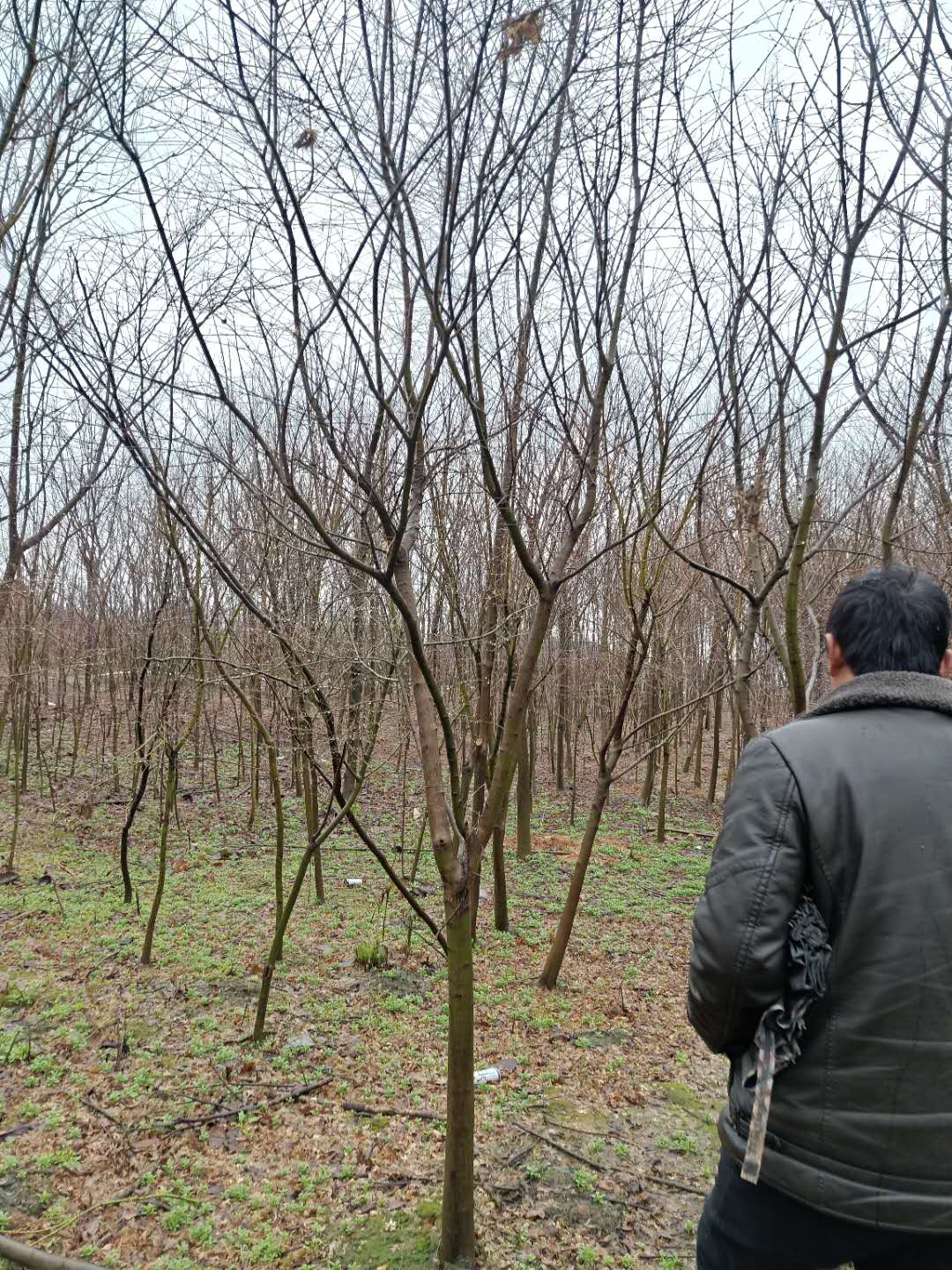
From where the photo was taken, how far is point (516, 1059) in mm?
3707

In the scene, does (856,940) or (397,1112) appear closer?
(856,940)

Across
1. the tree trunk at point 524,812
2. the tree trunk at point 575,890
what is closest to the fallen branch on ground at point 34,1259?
the tree trunk at point 575,890

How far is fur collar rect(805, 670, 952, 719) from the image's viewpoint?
4.06ft

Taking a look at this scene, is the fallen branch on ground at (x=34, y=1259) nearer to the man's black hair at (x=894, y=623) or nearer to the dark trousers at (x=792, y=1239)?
the dark trousers at (x=792, y=1239)

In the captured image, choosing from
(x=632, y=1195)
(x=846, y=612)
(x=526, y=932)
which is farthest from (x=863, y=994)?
(x=526, y=932)

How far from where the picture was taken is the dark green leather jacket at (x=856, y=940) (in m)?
1.14

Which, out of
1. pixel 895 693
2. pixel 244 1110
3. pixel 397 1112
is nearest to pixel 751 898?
pixel 895 693

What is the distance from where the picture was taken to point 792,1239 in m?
1.22

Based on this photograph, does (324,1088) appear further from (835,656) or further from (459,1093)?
(835,656)

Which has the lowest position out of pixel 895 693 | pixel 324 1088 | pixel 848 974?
pixel 324 1088

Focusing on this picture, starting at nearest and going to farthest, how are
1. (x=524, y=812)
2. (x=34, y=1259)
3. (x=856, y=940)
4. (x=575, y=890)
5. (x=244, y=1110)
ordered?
1. (x=856, y=940)
2. (x=34, y=1259)
3. (x=244, y=1110)
4. (x=575, y=890)
5. (x=524, y=812)

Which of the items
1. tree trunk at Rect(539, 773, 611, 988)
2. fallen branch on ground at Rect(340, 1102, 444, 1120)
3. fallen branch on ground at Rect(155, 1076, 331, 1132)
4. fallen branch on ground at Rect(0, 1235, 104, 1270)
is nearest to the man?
fallen branch on ground at Rect(0, 1235, 104, 1270)

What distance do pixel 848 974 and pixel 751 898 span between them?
7.4 inches

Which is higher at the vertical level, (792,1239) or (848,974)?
(848,974)
